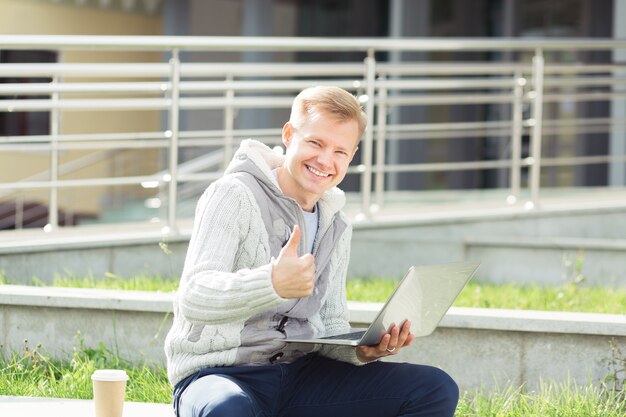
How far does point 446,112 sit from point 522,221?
21.2 ft

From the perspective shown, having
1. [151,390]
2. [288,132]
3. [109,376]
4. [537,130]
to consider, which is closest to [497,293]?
[537,130]

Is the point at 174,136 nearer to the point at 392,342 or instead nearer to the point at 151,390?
the point at 151,390

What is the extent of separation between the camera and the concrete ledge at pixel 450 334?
4117 millimetres

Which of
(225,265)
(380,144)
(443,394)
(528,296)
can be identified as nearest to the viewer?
(225,265)

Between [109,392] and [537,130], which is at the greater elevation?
[537,130]

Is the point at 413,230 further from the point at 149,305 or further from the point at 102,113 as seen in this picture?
the point at 102,113

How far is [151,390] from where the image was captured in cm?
394

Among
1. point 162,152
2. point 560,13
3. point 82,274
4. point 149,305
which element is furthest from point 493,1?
point 149,305

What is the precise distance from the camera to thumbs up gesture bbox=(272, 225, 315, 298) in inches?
106

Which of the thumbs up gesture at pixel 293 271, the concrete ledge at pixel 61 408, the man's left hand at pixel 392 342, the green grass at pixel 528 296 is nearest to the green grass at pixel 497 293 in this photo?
the green grass at pixel 528 296

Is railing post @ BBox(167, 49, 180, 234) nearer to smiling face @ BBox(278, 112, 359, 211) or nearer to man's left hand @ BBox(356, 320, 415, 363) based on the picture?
smiling face @ BBox(278, 112, 359, 211)

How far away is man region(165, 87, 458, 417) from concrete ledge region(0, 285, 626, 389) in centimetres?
98

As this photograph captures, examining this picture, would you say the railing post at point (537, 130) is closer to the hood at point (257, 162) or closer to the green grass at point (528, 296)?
the green grass at point (528, 296)

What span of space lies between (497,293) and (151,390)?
2.12m
